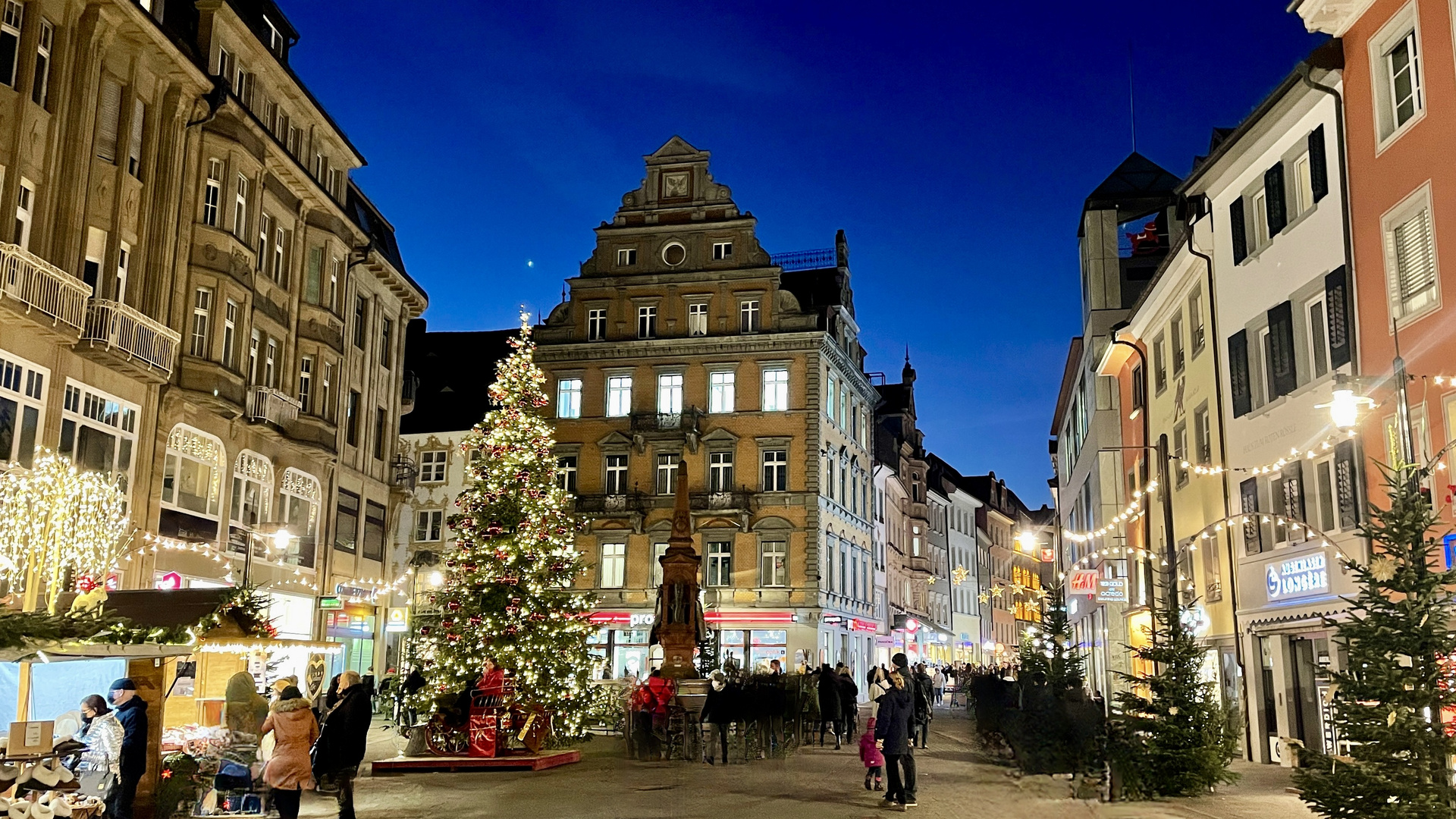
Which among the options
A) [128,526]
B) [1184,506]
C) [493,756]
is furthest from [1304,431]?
[128,526]

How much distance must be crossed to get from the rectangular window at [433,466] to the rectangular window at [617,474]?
6.66 m

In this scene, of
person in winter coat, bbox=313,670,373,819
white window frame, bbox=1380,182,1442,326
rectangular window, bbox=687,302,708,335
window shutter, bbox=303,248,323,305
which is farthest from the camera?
rectangular window, bbox=687,302,708,335

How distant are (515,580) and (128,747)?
32.6 ft

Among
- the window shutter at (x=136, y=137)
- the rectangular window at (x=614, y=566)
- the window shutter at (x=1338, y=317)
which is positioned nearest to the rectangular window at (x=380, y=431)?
the rectangular window at (x=614, y=566)

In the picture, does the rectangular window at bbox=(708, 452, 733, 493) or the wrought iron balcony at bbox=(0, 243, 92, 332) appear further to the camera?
the rectangular window at bbox=(708, 452, 733, 493)

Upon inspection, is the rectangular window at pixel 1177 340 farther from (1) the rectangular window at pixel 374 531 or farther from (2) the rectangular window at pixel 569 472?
(2) the rectangular window at pixel 569 472

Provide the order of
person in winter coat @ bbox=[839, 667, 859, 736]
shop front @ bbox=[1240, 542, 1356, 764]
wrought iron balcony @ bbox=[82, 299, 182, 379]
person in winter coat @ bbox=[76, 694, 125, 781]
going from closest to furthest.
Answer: person in winter coat @ bbox=[76, 694, 125, 781]
shop front @ bbox=[1240, 542, 1356, 764]
wrought iron balcony @ bbox=[82, 299, 182, 379]
person in winter coat @ bbox=[839, 667, 859, 736]

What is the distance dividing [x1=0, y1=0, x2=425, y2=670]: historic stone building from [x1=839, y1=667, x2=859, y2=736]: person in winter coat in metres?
13.5

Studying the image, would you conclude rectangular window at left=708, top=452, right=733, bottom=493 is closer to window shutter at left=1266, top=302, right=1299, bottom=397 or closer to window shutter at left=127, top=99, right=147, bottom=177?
window shutter at left=127, top=99, right=147, bottom=177

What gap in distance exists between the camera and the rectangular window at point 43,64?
71.5 feet

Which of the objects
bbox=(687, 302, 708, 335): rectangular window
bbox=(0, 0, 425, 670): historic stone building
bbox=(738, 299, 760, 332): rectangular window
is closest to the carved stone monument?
bbox=(0, 0, 425, 670): historic stone building

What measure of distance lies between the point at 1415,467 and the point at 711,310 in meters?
40.5

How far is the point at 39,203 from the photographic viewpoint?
21766 mm

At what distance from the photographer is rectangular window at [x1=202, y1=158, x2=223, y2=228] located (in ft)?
90.2
